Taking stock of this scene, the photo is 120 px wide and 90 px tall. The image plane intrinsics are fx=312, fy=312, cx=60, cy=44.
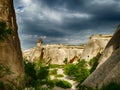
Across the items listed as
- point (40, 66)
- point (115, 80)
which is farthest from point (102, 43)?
point (115, 80)

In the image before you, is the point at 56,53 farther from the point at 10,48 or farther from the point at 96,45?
the point at 10,48

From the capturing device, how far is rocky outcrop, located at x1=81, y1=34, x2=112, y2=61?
41.4 metres

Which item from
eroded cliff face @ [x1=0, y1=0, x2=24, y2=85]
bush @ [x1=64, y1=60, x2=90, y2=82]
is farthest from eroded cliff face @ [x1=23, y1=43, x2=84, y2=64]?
eroded cliff face @ [x1=0, y1=0, x2=24, y2=85]

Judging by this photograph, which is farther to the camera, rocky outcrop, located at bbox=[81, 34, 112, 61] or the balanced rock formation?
the balanced rock formation

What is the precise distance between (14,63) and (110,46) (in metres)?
9.58

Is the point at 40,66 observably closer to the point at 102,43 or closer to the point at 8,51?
the point at 8,51

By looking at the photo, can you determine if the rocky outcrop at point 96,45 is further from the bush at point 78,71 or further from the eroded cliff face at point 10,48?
the eroded cliff face at point 10,48

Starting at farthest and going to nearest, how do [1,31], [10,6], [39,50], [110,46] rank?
[39,50], [110,46], [10,6], [1,31]

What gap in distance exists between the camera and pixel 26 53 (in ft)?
206

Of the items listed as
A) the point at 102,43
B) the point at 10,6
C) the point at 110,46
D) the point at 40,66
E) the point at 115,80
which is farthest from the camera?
the point at 102,43

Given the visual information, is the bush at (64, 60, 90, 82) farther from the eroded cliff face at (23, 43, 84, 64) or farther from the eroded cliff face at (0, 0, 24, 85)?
the eroded cliff face at (23, 43, 84, 64)

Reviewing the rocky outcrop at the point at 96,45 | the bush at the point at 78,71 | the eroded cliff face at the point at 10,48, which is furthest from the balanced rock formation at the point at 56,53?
the eroded cliff face at the point at 10,48

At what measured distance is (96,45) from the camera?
42062 millimetres

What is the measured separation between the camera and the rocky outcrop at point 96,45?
136 feet
